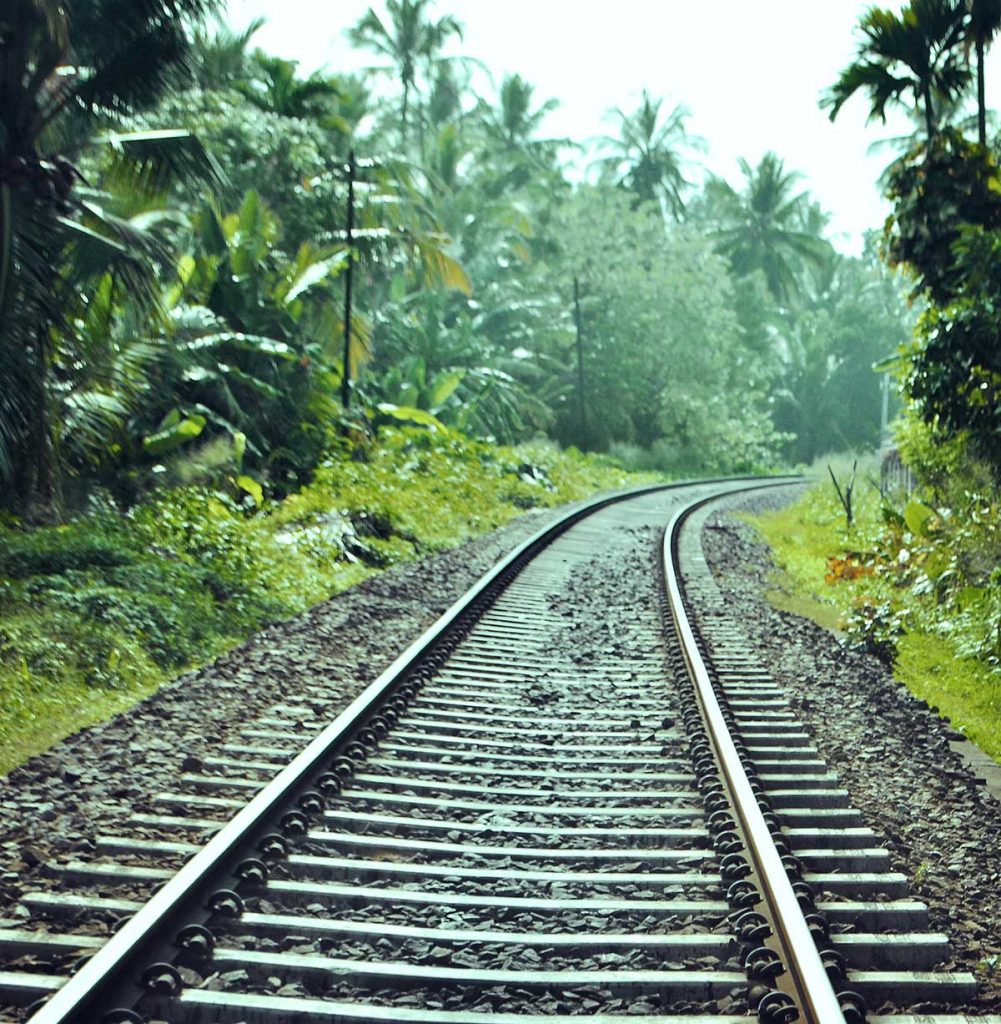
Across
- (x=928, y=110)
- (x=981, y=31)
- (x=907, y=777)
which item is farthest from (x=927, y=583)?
(x=981, y=31)

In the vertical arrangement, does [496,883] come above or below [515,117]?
below

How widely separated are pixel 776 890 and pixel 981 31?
1288 centimetres

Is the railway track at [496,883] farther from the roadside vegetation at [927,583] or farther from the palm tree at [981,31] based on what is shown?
the palm tree at [981,31]

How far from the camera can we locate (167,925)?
3.63m

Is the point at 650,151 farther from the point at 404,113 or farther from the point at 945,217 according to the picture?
the point at 945,217

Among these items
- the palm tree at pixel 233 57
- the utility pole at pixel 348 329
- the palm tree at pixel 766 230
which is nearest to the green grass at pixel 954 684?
the utility pole at pixel 348 329

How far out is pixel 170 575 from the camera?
10.1m

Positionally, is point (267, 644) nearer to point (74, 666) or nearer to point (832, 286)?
point (74, 666)

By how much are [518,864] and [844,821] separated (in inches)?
57.7

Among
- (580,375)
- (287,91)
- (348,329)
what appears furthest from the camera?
(580,375)

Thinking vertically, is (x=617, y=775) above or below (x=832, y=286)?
below

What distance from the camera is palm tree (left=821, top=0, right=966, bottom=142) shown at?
1384 cm

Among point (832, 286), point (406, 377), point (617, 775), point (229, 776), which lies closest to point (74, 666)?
point (229, 776)

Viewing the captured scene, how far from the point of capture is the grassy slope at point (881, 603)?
7.71m
